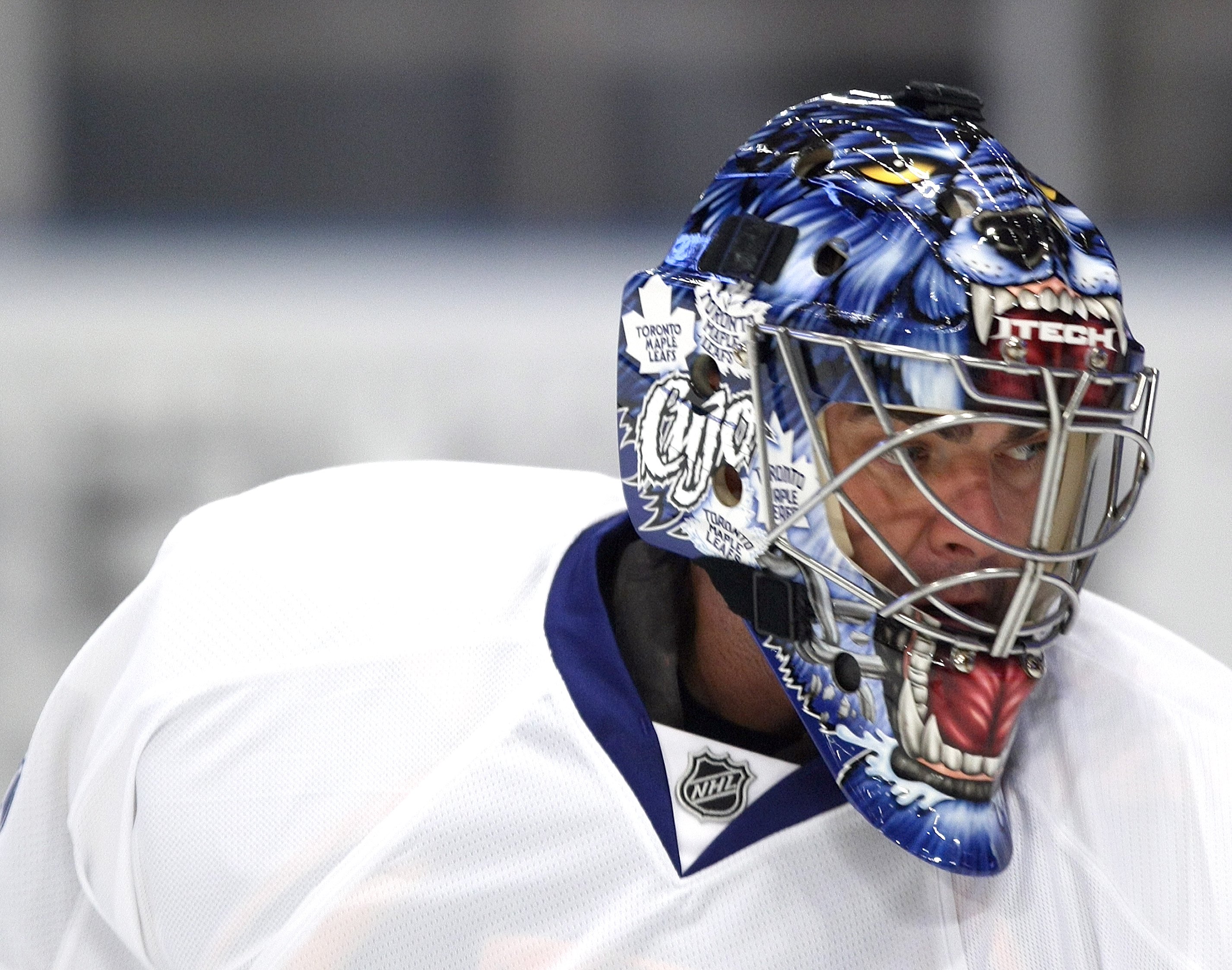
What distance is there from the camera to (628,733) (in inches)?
50.5

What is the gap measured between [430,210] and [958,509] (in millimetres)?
1622

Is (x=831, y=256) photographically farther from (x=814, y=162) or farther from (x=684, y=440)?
(x=684, y=440)

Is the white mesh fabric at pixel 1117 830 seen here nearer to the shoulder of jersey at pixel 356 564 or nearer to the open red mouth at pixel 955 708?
the open red mouth at pixel 955 708

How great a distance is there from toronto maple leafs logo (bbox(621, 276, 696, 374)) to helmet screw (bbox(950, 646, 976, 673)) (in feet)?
1.22

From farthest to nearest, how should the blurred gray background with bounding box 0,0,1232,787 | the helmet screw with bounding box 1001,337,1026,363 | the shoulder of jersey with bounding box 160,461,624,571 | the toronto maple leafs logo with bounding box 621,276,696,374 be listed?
the blurred gray background with bounding box 0,0,1232,787, the shoulder of jersey with bounding box 160,461,624,571, the toronto maple leafs logo with bounding box 621,276,696,374, the helmet screw with bounding box 1001,337,1026,363

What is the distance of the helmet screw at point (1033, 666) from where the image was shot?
1.18 metres

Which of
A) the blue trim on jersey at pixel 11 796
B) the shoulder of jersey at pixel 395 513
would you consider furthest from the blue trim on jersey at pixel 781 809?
the blue trim on jersey at pixel 11 796

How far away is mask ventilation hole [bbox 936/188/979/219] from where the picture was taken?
1.15m

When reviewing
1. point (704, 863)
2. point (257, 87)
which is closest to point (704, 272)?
point (704, 863)

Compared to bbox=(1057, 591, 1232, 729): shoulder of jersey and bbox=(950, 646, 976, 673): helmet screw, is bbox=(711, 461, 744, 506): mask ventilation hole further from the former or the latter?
bbox=(1057, 591, 1232, 729): shoulder of jersey

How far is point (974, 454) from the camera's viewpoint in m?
1.16

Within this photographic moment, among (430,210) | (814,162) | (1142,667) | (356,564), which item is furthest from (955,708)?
(430,210)

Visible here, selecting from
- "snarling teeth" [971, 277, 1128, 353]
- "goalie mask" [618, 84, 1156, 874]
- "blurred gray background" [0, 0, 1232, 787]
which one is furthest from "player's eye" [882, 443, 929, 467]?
"blurred gray background" [0, 0, 1232, 787]

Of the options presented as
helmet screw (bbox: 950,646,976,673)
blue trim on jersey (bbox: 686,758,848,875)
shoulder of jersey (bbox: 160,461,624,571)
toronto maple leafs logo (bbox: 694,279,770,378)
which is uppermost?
toronto maple leafs logo (bbox: 694,279,770,378)
